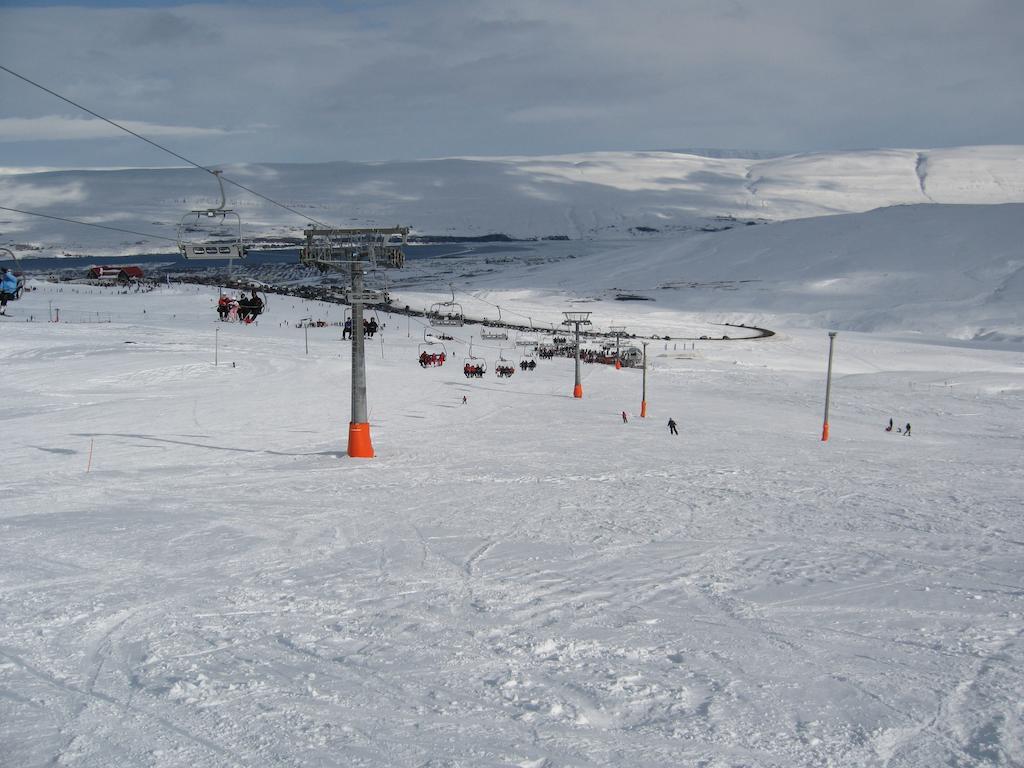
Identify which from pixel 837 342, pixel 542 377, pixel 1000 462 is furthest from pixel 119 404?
pixel 837 342

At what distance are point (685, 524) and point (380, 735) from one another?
8.43 m

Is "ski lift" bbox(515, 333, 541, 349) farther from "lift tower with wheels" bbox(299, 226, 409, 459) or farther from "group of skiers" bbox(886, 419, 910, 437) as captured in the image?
"lift tower with wheels" bbox(299, 226, 409, 459)

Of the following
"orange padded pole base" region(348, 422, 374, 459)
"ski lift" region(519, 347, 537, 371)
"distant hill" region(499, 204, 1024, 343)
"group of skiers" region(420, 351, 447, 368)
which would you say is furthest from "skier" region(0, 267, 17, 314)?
"distant hill" region(499, 204, 1024, 343)

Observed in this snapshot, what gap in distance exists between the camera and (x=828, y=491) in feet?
57.1

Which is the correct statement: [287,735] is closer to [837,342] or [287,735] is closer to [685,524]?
[685,524]

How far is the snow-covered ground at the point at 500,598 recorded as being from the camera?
636cm

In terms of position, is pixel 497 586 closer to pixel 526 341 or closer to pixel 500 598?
pixel 500 598

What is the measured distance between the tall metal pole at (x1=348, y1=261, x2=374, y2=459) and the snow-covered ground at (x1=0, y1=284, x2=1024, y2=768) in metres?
0.69

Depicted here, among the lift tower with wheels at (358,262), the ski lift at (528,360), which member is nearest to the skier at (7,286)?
the lift tower with wheels at (358,262)

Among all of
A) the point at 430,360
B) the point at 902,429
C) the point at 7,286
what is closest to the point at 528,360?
the point at 430,360

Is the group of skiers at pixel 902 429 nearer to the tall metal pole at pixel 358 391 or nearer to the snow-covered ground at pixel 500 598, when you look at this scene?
the snow-covered ground at pixel 500 598

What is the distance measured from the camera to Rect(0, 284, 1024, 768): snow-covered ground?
6363 mm

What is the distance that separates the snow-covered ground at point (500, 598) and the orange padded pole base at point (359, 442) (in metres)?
0.57

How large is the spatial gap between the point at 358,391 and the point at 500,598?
11.9 m
